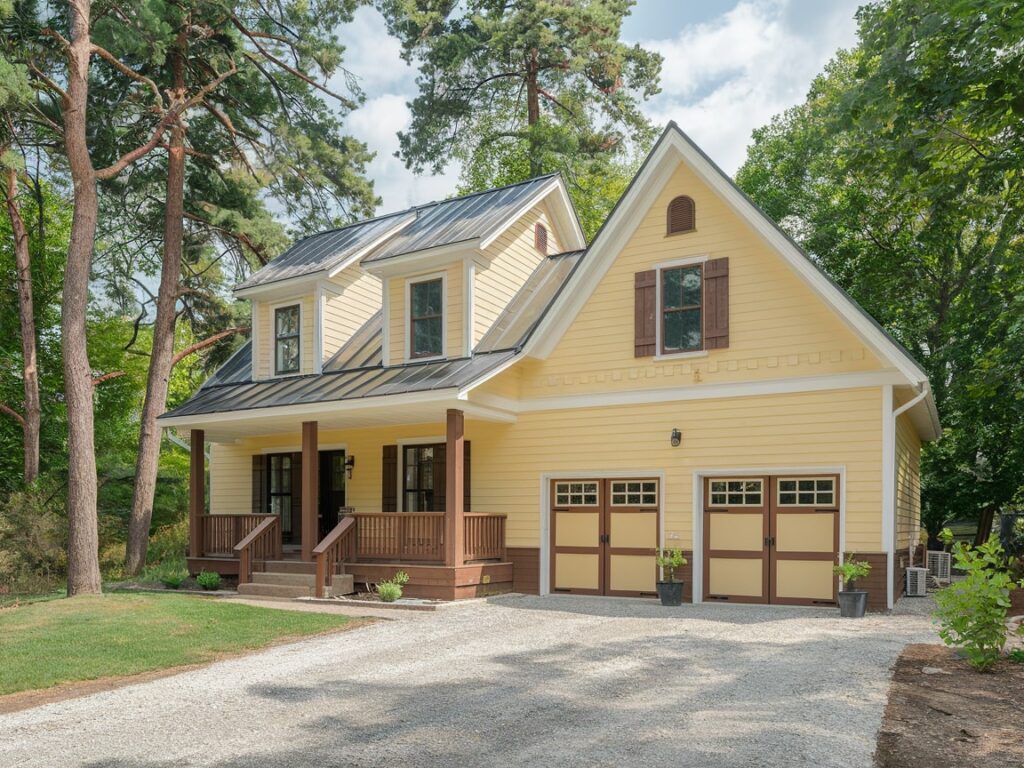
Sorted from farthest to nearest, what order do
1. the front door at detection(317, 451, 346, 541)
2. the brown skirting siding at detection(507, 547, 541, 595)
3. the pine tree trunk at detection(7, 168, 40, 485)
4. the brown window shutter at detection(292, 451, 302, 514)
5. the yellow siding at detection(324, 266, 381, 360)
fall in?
1. the pine tree trunk at detection(7, 168, 40, 485)
2. the brown window shutter at detection(292, 451, 302, 514)
3. the front door at detection(317, 451, 346, 541)
4. the yellow siding at detection(324, 266, 381, 360)
5. the brown skirting siding at detection(507, 547, 541, 595)

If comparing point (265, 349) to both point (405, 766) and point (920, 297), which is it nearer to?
point (405, 766)

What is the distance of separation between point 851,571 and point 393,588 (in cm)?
Answer: 647

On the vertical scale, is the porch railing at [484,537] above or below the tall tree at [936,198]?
below

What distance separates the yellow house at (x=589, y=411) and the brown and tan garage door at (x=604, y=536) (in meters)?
0.03

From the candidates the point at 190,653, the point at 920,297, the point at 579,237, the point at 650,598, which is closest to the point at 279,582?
the point at 190,653

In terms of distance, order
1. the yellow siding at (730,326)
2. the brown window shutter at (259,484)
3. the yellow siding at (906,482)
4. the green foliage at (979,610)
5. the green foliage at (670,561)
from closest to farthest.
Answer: the green foliage at (979,610) < the yellow siding at (730,326) < the green foliage at (670,561) < the yellow siding at (906,482) < the brown window shutter at (259,484)

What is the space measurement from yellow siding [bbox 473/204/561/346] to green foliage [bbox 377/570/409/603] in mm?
4177

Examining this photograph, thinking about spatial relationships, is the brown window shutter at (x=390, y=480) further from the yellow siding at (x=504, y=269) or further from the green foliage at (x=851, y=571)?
the green foliage at (x=851, y=571)

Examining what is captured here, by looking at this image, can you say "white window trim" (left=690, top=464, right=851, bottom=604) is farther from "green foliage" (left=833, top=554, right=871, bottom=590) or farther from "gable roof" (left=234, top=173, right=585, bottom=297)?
"gable roof" (left=234, top=173, right=585, bottom=297)

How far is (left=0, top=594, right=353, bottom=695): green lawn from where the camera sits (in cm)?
905

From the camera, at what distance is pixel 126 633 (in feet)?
35.4

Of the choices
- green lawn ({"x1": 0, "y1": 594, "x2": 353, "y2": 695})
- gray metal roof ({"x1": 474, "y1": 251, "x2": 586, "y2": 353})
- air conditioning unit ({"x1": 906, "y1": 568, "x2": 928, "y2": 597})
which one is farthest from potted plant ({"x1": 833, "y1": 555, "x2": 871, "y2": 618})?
green lawn ({"x1": 0, "y1": 594, "x2": 353, "y2": 695})

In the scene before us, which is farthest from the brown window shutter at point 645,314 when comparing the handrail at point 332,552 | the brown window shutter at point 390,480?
the handrail at point 332,552

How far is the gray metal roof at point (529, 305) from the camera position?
15378mm
